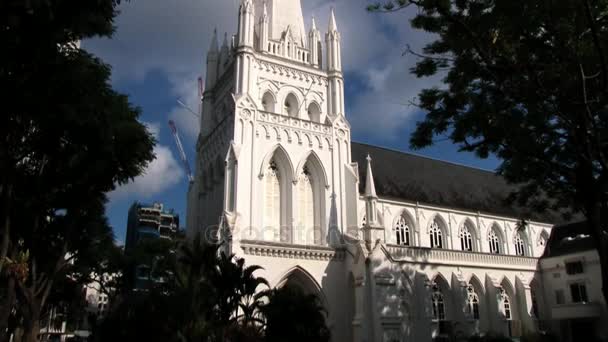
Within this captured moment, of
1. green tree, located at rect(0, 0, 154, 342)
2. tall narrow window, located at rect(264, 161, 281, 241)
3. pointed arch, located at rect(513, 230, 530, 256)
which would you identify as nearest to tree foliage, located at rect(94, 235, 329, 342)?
green tree, located at rect(0, 0, 154, 342)

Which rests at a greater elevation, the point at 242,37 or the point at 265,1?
the point at 265,1

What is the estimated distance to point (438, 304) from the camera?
35.0 m

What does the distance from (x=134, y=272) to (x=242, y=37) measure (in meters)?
20.5

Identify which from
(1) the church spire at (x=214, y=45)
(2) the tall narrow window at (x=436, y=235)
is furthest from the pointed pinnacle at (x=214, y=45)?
(2) the tall narrow window at (x=436, y=235)

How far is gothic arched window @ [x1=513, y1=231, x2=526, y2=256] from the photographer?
43.2 meters

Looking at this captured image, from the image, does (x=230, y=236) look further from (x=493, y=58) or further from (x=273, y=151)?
(x=493, y=58)

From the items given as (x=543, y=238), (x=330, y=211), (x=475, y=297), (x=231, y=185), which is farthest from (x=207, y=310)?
(x=543, y=238)

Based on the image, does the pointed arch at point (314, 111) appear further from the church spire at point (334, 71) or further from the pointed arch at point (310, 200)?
the pointed arch at point (310, 200)

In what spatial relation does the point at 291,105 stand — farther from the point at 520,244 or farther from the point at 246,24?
the point at 520,244

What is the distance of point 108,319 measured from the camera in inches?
943

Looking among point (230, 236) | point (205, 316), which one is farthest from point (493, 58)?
point (230, 236)

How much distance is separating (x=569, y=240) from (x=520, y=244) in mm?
3809

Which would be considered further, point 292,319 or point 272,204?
point 272,204

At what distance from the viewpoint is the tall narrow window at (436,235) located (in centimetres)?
3900
